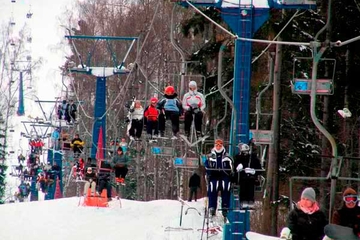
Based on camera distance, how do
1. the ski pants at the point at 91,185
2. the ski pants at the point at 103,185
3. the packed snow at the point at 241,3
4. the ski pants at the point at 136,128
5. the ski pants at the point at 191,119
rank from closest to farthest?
the packed snow at the point at 241,3, the ski pants at the point at 191,119, the ski pants at the point at 136,128, the ski pants at the point at 91,185, the ski pants at the point at 103,185

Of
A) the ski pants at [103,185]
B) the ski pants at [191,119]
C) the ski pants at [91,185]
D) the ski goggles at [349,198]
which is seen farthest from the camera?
the ski pants at [103,185]

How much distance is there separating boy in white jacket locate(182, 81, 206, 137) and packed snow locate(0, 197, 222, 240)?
9.66 ft

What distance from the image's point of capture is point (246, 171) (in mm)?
17250

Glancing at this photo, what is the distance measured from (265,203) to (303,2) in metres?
10.1

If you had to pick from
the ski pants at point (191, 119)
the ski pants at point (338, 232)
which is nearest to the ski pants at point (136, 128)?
the ski pants at point (191, 119)

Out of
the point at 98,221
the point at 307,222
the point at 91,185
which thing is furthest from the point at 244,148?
the point at 91,185

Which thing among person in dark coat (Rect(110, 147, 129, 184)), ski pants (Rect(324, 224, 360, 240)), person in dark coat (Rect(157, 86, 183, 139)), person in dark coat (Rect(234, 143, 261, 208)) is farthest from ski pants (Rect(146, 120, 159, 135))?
ski pants (Rect(324, 224, 360, 240))

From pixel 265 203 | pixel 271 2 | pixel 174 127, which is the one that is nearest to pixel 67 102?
pixel 265 203

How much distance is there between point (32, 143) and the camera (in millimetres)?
48156

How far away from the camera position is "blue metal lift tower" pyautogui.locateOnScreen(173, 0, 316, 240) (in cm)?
1802

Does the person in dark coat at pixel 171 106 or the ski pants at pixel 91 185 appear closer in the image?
the person in dark coat at pixel 171 106

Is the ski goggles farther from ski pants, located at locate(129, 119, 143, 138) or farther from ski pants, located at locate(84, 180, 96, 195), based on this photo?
ski pants, located at locate(84, 180, 96, 195)

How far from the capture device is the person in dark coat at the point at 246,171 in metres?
17.2

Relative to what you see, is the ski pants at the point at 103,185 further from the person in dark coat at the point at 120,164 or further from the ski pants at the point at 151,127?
the ski pants at the point at 151,127
